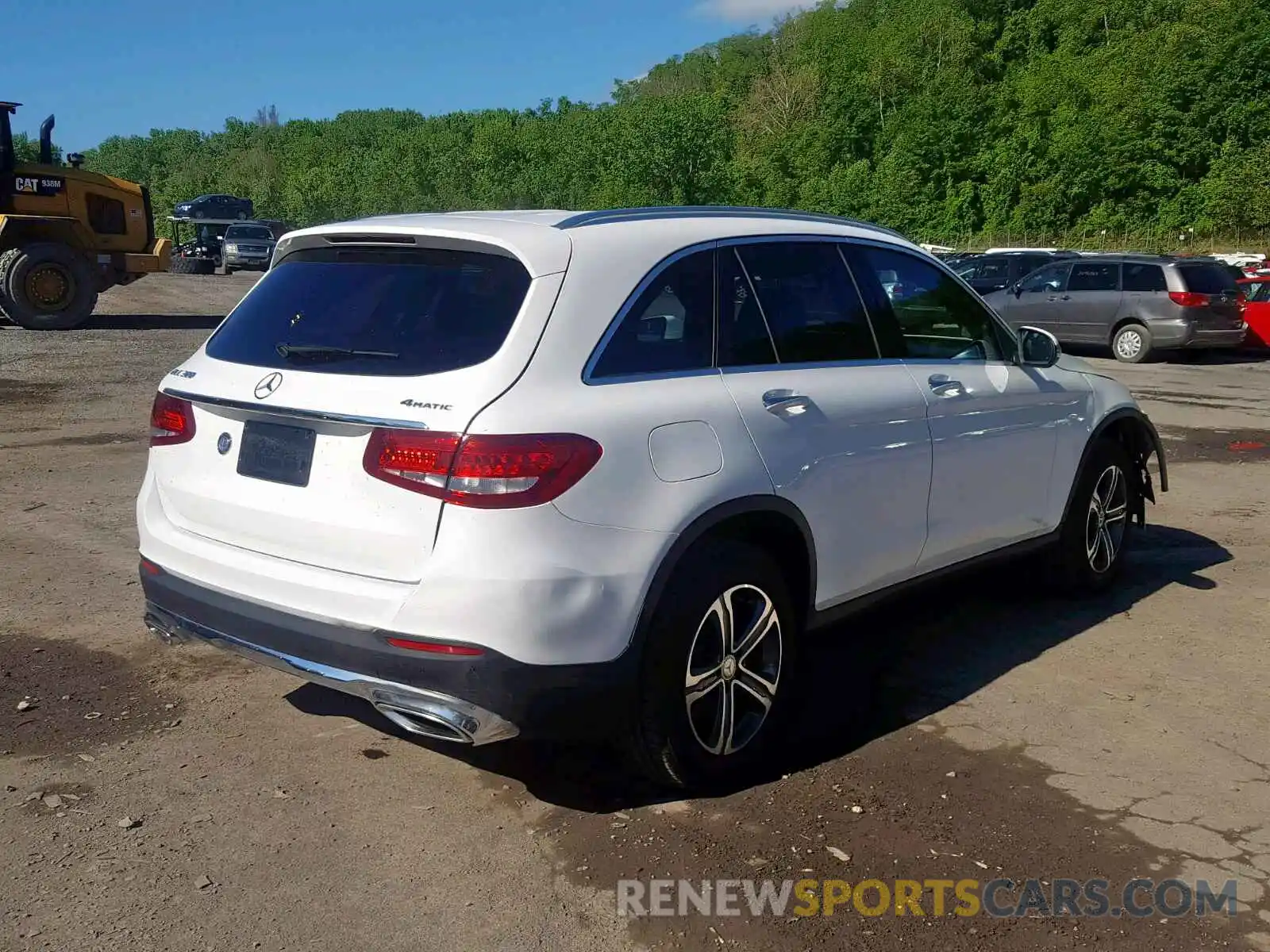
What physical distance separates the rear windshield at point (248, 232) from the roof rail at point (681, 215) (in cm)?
3940

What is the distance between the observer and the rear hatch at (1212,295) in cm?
1945

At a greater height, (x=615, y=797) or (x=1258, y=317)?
(x=1258, y=317)

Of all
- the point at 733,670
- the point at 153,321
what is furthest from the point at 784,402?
the point at 153,321

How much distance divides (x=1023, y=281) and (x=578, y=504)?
66.2ft

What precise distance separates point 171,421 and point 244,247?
39596 millimetres

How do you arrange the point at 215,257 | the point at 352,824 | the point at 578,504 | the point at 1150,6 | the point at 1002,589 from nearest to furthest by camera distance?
the point at 578,504 → the point at 352,824 → the point at 1002,589 → the point at 215,257 → the point at 1150,6

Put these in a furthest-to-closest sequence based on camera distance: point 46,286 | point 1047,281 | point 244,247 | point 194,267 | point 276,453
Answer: point 244,247 < point 194,267 < point 1047,281 < point 46,286 < point 276,453

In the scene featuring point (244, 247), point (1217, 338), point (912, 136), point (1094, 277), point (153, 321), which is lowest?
point (153, 321)

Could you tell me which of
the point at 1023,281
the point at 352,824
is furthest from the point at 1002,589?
the point at 1023,281

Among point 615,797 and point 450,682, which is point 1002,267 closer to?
point 615,797

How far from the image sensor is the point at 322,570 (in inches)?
140

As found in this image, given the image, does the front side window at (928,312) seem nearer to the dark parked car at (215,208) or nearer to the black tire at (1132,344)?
the black tire at (1132,344)

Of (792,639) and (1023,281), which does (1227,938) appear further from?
(1023,281)

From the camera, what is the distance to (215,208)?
167 ft
